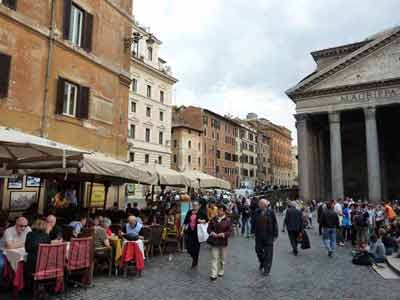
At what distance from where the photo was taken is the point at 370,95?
29.8 m

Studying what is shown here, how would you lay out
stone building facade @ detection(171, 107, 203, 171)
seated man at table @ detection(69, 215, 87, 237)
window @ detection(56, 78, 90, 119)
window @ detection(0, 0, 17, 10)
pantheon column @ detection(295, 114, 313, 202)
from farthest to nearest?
stone building facade @ detection(171, 107, 203, 171)
pantheon column @ detection(295, 114, 313, 202)
window @ detection(56, 78, 90, 119)
window @ detection(0, 0, 17, 10)
seated man at table @ detection(69, 215, 87, 237)

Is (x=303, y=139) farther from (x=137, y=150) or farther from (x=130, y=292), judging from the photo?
(x=130, y=292)

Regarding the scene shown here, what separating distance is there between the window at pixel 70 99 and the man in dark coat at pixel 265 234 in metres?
8.00

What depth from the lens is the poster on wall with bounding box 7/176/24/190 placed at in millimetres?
10666

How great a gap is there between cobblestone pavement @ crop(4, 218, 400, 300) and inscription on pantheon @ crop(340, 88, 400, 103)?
23.9 meters

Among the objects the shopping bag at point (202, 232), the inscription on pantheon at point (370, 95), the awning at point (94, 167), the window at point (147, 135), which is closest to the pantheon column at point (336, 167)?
the inscription on pantheon at point (370, 95)

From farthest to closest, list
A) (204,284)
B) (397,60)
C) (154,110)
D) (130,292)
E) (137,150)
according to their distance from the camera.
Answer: (154,110) → (137,150) → (397,60) → (204,284) → (130,292)

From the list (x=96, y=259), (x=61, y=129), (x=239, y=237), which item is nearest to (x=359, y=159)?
(x=239, y=237)

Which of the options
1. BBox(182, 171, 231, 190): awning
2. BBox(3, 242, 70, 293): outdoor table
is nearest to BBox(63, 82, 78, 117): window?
BBox(182, 171, 231, 190): awning

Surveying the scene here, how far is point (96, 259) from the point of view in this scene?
7.10 meters

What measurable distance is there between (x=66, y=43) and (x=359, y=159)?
33.8 meters

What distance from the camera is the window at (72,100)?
39.2 feet

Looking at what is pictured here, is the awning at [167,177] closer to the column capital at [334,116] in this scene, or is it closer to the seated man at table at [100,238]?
the seated man at table at [100,238]

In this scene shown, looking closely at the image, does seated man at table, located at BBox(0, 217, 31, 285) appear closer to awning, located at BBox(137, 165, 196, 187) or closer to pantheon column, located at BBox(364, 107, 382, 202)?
awning, located at BBox(137, 165, 196, 187)
